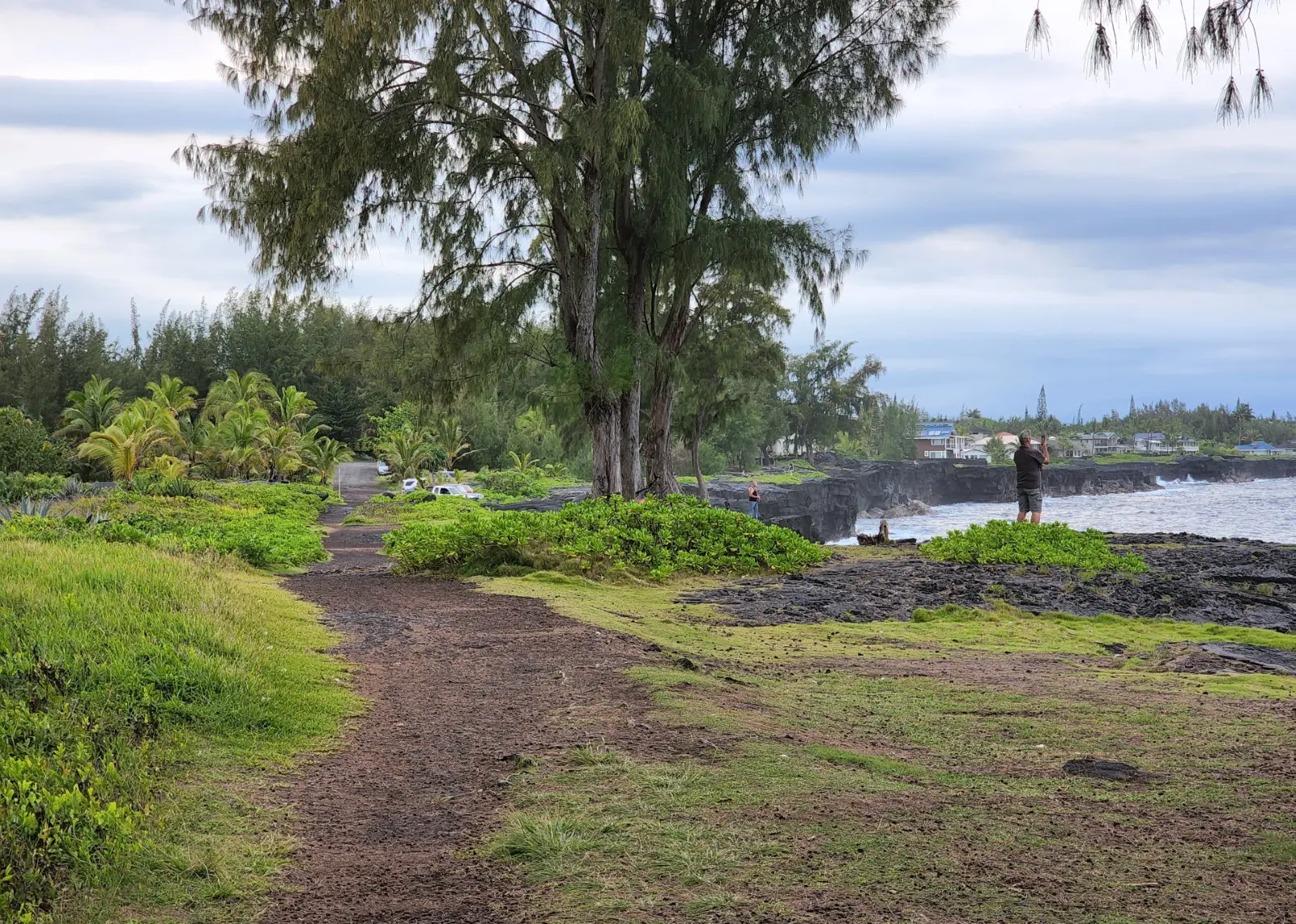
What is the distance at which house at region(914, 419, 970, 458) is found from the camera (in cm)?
12338

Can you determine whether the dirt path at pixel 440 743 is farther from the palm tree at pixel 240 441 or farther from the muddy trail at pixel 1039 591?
the palm tree at pixel 240 441

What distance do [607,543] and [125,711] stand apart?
9072mm

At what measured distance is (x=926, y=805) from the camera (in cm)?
436

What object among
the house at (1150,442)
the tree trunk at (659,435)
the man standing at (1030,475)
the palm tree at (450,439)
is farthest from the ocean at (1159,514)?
the house at (1150,442)

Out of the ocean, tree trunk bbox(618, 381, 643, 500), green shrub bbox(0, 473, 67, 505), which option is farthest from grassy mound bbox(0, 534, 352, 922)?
the ocean

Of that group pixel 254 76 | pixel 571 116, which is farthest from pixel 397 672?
pixel 254 76

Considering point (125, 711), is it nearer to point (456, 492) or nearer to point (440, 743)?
point (440, 743)

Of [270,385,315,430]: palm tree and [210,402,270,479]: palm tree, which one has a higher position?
[270,385,315,430]: palm tree

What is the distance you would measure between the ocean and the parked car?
59.6 feet

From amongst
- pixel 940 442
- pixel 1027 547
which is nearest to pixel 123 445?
pixel 1027 547

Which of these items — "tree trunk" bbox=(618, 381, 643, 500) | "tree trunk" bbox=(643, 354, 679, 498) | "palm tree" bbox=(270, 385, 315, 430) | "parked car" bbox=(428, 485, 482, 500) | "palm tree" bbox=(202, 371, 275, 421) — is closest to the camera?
"tree trunk" bbox=(618, 381, 643, 500)

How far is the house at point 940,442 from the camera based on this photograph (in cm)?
12338

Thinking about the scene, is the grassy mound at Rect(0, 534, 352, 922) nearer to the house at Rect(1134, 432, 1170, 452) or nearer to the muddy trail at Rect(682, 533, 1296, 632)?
the muddy trail at Rect(682, 533, 1296, 632)

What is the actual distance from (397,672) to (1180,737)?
4941mm
